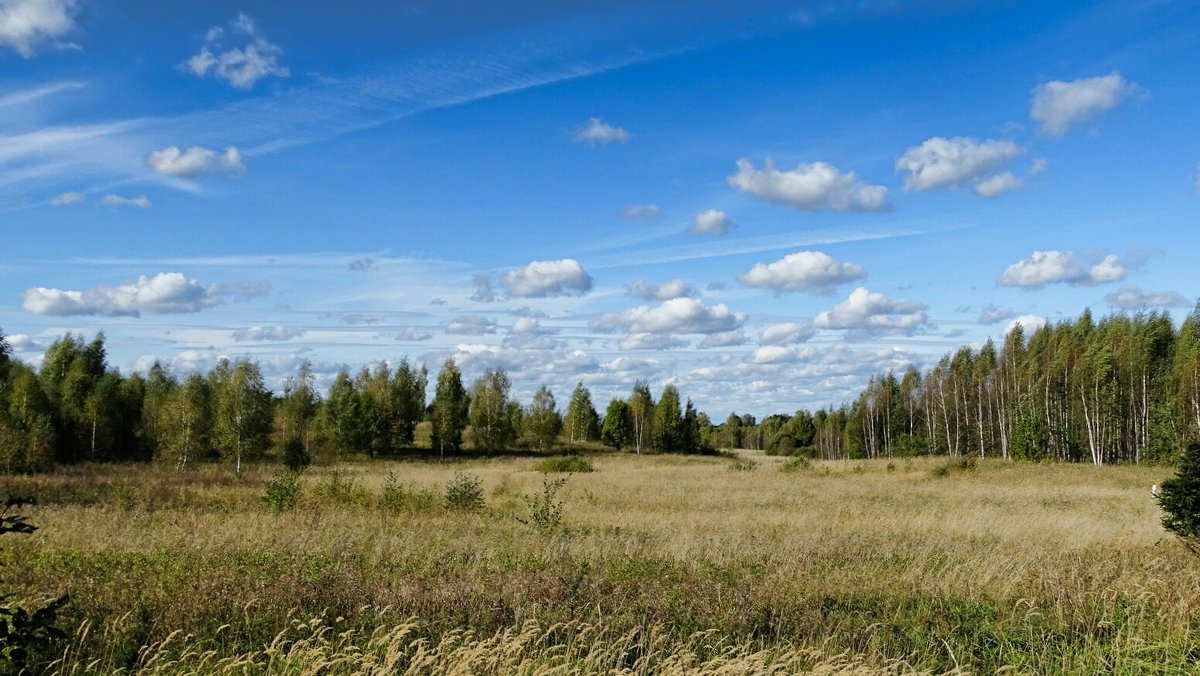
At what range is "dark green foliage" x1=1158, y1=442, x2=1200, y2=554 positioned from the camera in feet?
40.2

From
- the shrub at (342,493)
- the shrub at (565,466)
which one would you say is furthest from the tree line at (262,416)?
the shrub at (342,493)

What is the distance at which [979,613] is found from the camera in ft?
27.2

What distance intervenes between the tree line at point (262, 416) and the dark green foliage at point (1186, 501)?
1668 inches

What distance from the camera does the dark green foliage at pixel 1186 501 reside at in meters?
12.2

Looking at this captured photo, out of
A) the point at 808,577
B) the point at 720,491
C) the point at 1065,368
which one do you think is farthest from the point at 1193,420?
the point at 808,577

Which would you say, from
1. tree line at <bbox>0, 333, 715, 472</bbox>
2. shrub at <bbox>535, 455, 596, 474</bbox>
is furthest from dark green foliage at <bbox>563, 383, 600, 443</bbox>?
shrub at <bbox>535, 455, 596, 474</bbox>

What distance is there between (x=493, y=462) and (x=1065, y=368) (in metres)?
45.2

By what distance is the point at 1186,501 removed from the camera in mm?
12344

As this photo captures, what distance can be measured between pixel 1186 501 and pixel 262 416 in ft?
156

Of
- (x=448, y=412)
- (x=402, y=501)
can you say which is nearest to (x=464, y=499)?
(x=402, y=501)

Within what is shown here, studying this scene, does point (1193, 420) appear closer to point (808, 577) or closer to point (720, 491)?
point (720, 491)

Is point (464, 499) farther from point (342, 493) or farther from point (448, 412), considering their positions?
point (448, 412)

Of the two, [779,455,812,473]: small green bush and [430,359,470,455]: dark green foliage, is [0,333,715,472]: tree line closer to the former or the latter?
[430,359,470,455]: dark green foliage

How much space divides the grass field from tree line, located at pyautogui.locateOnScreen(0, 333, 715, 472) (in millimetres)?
30302
